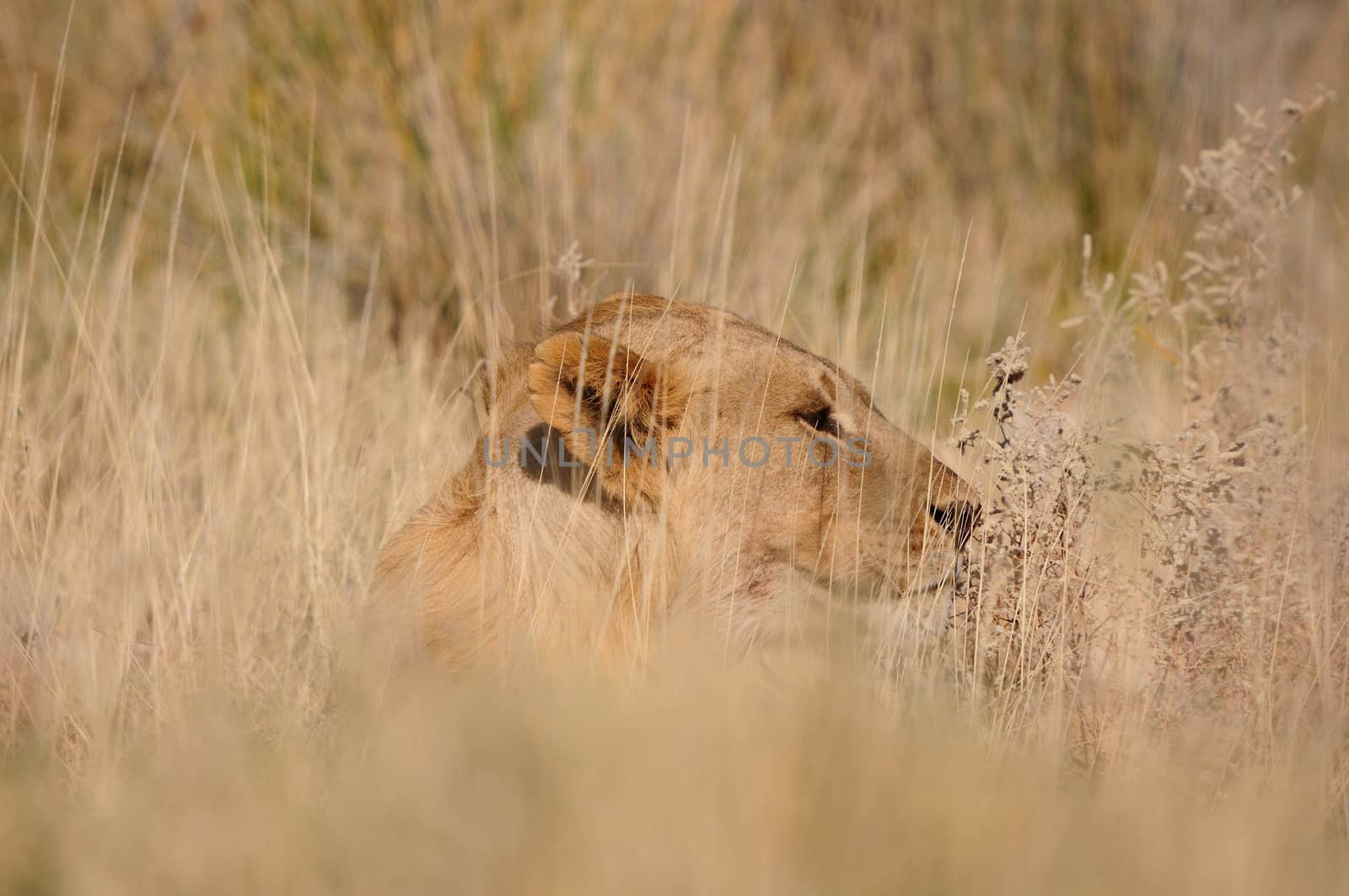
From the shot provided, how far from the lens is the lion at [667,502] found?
3383mm

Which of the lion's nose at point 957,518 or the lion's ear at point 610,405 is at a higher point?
the lion's ear at point 610,405

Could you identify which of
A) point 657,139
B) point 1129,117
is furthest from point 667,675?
point 1129,117

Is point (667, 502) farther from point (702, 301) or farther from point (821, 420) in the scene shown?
point (702, 301)

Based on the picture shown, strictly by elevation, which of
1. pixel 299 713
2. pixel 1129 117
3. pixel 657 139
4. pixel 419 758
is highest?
pixel 1129 117

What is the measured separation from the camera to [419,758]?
259 cm

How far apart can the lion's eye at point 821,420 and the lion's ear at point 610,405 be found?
0.37m

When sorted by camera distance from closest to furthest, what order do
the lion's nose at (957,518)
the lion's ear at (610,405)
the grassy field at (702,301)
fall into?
the grassy field at (702,301), the lion's ear at (610,405), the lion's nose at (957,518)

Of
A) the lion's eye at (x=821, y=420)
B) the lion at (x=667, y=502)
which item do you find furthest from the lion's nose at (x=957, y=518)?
the lion's eye at (x=821, y=420)

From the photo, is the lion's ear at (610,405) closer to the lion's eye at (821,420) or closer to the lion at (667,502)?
the lion at (667,502)

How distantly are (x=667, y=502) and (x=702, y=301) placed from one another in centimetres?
157

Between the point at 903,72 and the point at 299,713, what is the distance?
23.0ft

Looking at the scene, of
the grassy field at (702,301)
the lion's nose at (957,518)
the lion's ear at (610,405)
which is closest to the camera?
the grassy field at (702,301)

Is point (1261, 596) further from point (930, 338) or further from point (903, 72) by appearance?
point (903, 72)

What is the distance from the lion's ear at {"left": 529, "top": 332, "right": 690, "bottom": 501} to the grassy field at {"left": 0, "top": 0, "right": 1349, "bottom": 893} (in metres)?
0.52
